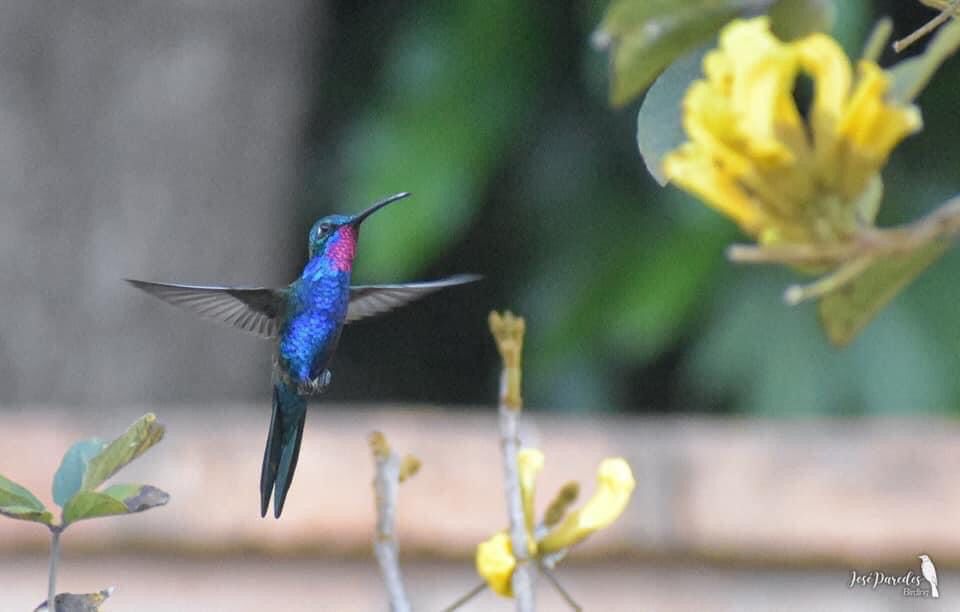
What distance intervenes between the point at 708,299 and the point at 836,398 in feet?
0.98

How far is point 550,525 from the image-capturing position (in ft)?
1.91

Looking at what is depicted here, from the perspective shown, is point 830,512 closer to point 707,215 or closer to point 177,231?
point 707,215

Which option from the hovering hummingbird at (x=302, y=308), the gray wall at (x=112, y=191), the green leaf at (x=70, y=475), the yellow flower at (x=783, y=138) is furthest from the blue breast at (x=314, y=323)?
the gray wall at (x=112, y=191)

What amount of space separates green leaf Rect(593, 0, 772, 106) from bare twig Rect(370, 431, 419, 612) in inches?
7.1

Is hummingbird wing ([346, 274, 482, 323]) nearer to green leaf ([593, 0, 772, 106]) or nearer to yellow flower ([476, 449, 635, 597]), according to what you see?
yellow flower ([476, 449, 635, 597])

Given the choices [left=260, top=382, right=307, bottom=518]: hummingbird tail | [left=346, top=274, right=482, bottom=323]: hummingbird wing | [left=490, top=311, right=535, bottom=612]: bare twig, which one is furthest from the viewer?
[left=346, top=274, right=482, bottom=323]: hummingbird wing

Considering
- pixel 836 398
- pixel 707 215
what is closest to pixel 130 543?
pixel 707 215

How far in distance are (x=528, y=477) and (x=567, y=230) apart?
2.42 meters

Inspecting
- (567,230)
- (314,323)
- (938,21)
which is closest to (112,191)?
(567,230)

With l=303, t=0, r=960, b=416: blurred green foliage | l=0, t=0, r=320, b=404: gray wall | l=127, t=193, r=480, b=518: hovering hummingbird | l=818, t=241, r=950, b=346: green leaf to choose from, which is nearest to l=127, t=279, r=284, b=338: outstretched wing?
l=127, t=193, r=480, b=518: hovering hummingbird

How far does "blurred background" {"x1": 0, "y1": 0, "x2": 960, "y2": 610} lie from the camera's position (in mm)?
2510

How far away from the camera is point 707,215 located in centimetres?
261

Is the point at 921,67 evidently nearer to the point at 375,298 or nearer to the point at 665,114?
the point at 665,114

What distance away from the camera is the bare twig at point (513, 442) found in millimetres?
513
